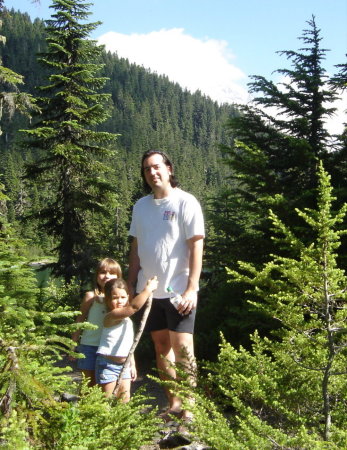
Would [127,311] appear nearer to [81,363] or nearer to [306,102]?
[81,363]

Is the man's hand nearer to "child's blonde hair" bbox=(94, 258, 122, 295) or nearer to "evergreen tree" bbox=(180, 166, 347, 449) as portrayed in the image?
"evergreen tree" bbox=(180, 166, 347, 449)

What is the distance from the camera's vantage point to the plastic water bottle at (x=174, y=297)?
3.05 m

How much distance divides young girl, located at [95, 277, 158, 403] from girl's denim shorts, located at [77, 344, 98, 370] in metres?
0.21

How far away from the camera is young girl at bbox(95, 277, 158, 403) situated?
3139 mm

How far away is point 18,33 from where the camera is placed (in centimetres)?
16900

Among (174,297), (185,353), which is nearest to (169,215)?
(174,297)

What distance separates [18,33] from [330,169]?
190 meters

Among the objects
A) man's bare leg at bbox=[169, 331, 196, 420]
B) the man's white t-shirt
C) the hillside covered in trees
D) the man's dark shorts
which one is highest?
the hillside covered in trees

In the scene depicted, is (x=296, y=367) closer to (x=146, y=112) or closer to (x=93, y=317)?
(x=93, y=317)

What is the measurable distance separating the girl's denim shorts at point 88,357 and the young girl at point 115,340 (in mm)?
212

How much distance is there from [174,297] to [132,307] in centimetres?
31

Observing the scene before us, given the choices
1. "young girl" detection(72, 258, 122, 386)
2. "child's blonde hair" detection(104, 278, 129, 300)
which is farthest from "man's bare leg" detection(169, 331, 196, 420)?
"young girl" detection(72, 258, 122, 386)

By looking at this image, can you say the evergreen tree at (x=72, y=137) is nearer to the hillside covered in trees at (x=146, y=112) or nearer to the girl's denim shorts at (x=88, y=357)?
the girl's denim shorts at (x=88, y=357)

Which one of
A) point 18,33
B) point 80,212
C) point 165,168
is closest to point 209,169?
point 18,33
